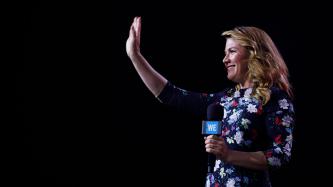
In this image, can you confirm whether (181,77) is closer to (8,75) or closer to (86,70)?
(86,70)

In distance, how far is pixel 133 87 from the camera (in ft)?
8.86

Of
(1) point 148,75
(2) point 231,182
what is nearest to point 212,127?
(2) point 231,182

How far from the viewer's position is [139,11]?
2689mm

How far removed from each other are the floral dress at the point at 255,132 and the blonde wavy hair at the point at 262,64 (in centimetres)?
4

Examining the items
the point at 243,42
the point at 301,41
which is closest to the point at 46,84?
the point at 243,42

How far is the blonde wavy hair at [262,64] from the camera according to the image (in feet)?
5.03

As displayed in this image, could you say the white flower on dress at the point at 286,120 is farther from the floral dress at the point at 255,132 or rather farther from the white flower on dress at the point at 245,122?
the white flower on dress at the point at 245,122

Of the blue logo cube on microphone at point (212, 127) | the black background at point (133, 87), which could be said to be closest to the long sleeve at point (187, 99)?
the blue logo cube on microphone at point (212, 127)

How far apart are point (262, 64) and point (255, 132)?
275 mm

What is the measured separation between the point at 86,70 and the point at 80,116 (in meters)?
0.30

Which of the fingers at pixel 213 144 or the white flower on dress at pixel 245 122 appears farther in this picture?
the white flower on dress at pixel 245 122

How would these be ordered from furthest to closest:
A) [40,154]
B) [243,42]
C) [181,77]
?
[181,77] < [40,154] < [243,42]

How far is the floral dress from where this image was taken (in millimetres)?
1382

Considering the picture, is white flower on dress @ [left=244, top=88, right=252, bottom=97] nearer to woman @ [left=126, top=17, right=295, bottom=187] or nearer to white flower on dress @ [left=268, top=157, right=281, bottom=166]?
woman @ [left=126, top=17, right=295, bottom=187]
